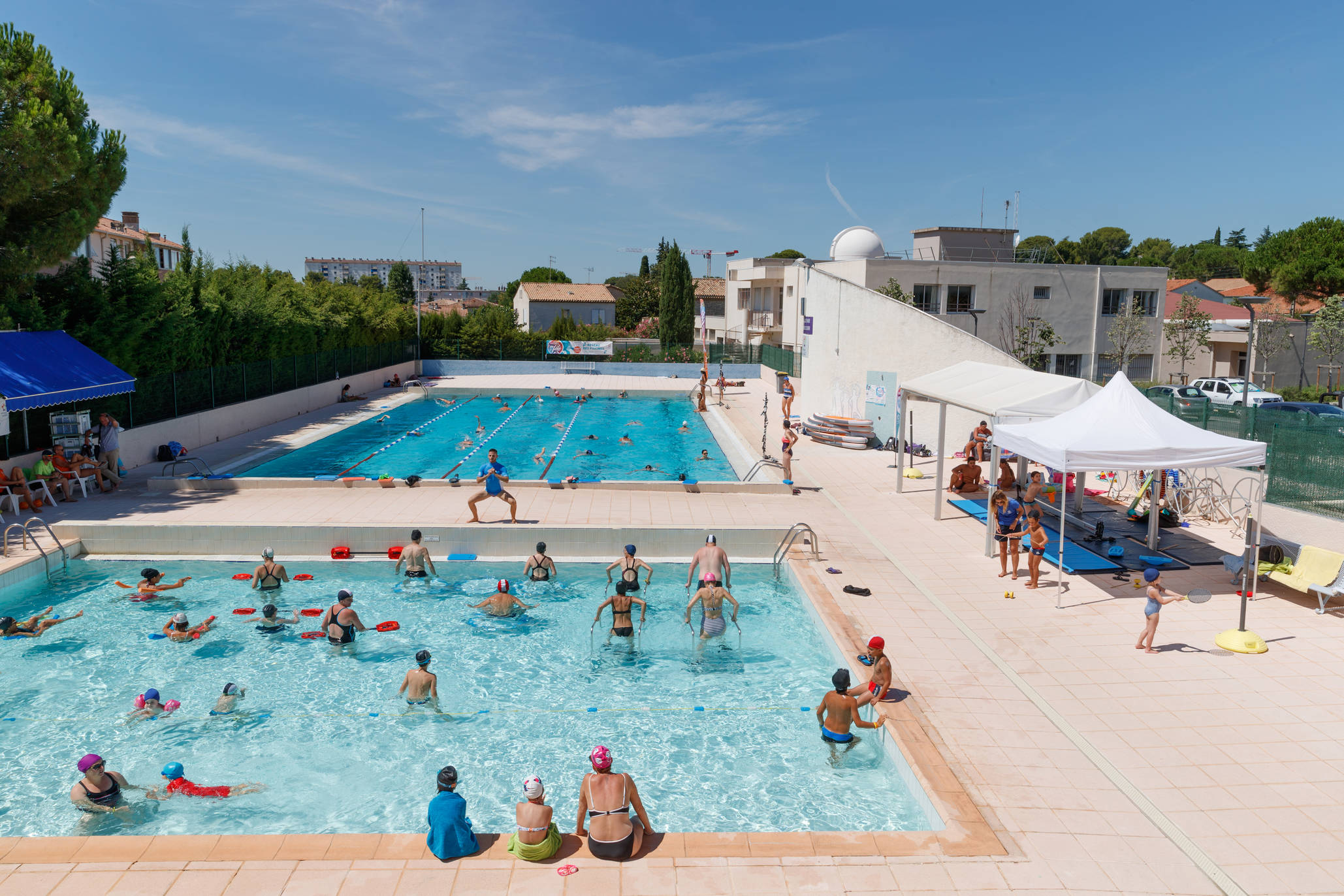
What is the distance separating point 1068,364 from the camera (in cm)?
3588

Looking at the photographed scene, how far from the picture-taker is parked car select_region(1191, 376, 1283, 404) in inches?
1089

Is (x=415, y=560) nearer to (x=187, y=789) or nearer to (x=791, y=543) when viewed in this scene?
(x=187, y=789)

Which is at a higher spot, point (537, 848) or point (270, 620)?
point (537, 848)

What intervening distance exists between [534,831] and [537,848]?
120 millimetres

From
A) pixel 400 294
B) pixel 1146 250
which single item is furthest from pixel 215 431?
pixel 1146 250

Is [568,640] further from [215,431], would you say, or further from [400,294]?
[400,294]

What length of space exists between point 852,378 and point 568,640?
1510 centimetres

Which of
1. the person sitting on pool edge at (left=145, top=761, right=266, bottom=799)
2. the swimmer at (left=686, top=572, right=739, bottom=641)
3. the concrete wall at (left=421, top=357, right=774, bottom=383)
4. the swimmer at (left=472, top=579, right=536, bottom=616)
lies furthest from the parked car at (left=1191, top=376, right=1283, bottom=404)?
the person sitting on pool edge at (left=145, top=761, right=266, bottom=799)

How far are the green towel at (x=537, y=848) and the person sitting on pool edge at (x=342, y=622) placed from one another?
5.81m

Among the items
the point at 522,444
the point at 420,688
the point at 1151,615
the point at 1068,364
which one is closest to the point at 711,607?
the point at 420,688

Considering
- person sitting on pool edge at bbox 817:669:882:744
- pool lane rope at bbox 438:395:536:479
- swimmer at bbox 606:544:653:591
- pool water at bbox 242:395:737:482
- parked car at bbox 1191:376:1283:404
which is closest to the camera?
person sitting on pool edge at bbox 817:669:882:744

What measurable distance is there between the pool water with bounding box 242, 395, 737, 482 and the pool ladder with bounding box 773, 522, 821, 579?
7034mm

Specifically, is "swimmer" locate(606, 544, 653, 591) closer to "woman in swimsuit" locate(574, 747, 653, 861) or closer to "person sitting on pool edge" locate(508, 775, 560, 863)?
"woman in swimsuit" locate(574, 747, 653, 861)

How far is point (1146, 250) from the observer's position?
338ft
